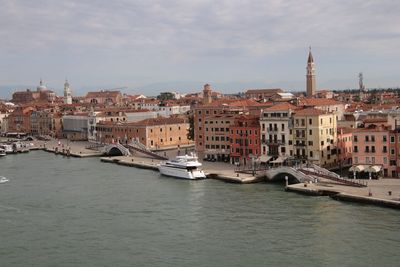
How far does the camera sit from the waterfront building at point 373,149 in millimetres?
23125

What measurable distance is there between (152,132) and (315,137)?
1589 centimetres

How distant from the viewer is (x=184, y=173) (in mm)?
26438

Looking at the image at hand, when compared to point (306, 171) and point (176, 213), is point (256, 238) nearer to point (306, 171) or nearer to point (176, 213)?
point (176, 213)

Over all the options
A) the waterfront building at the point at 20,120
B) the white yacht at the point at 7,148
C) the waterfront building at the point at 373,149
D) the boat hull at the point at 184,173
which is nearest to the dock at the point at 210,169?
the boat hull at the point at 184,173

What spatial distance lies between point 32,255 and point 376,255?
775 cm

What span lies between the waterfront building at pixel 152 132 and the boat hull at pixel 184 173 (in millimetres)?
11882

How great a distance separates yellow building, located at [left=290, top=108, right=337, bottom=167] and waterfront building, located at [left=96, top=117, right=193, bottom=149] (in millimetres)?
14629

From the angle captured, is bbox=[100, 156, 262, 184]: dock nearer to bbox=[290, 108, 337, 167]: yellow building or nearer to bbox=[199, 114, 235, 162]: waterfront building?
bbox=[199, 114, 235, 162]: waterfront building

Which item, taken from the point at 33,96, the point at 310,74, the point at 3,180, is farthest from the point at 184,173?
the point at 33,96

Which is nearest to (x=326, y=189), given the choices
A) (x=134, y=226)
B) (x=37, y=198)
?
(x=134, y=226)

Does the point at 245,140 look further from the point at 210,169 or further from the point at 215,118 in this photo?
the point at 215,118

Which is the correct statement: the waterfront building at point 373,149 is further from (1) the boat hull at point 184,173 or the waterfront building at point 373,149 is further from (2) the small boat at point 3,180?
(2) the small boat at point 3,180

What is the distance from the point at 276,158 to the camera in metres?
27.5

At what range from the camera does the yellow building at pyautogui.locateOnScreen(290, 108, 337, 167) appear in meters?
26.0
